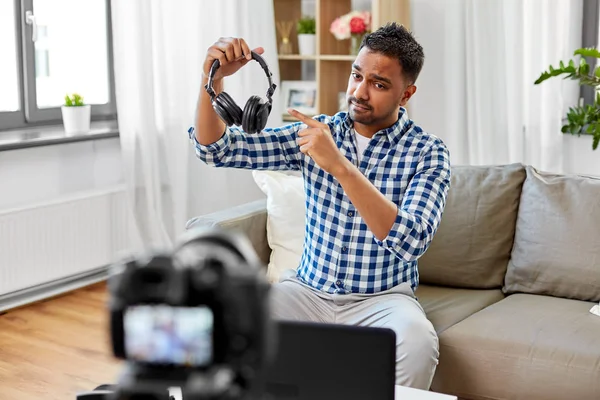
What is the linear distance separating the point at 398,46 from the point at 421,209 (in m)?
0.48

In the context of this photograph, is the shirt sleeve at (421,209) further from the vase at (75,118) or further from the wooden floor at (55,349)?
the vase at (75,118)

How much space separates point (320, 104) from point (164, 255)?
369 cm

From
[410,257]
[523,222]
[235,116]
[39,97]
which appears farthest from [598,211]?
[39,97]

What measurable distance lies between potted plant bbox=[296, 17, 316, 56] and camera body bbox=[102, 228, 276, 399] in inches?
148

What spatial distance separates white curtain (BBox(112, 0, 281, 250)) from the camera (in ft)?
13.1

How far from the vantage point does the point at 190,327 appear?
27.8 inches

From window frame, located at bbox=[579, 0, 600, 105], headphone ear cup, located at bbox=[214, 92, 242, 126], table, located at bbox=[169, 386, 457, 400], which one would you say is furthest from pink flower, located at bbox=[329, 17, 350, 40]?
table, located at bbox=[169, 386, 457, 400]

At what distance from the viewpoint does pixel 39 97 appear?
4035mm

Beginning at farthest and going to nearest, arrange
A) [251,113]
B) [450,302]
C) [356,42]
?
[356,42] < [450,302] < [251,113]

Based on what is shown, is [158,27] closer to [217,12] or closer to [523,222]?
[217,12]

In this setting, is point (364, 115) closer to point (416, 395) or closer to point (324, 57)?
point (416, 395)

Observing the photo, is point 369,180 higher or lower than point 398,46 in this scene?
lower

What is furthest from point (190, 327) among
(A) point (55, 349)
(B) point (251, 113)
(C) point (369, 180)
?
(A) point (55, 349)

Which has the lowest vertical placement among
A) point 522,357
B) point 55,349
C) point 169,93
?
point 55,349
